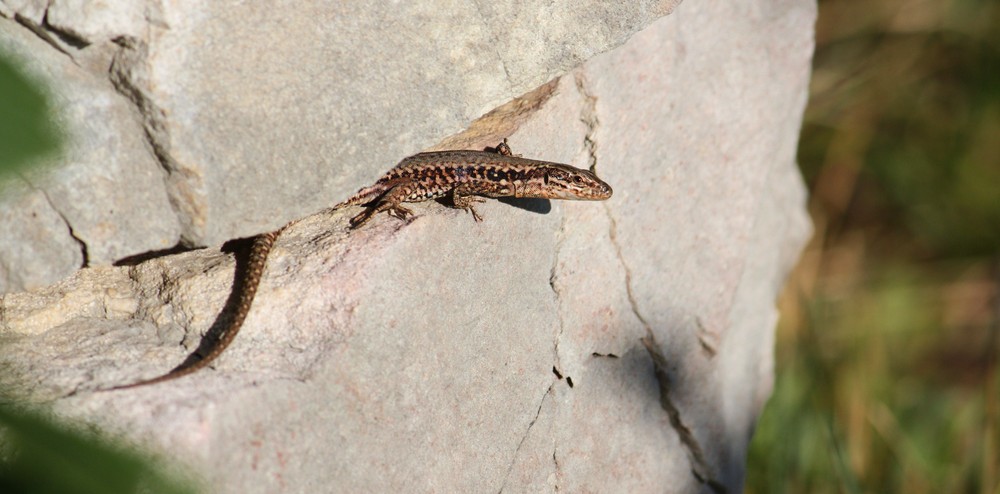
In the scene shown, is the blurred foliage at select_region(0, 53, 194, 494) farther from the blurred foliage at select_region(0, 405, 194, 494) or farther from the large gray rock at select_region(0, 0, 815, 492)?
the large gray rock at select_region(0, 0, 815, 492)

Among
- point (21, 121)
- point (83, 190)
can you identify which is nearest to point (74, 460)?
point (21, 121)

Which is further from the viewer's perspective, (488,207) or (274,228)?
(488,207)

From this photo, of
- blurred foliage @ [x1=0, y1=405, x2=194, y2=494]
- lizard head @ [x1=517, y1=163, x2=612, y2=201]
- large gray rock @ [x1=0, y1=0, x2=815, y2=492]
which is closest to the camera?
blurred foliage @ [x1=0, y1=405, x2=194, y2=494]

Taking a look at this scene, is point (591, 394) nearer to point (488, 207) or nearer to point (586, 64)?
point (488, 207)

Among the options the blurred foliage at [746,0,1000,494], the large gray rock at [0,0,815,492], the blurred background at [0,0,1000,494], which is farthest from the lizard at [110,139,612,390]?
the blurred foliage at [746,0,1000,494]

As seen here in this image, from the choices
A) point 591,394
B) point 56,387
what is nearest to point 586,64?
point 591,394

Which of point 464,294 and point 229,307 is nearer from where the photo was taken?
point 229,307

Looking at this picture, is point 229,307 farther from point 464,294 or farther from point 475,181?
point 475,181
